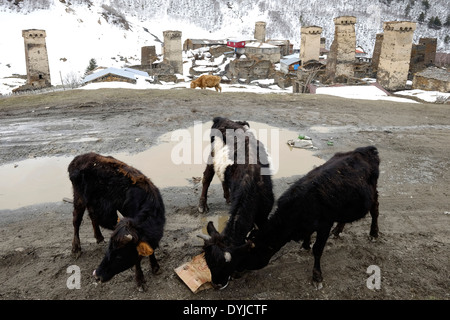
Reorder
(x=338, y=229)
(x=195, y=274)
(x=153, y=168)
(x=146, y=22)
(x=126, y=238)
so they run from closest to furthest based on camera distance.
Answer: (x=126, y=238), (x=195, y=274), (x=338, y=229), (x=153, y=168), (x=146, y=22)

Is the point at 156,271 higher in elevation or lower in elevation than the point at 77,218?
lower

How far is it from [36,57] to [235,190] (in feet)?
91.4

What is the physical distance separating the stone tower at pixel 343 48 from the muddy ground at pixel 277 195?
16665 millimetres

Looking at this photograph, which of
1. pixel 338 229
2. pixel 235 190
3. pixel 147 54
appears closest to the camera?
pixel 235 190

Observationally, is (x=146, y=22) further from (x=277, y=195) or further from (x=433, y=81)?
(x=277, y=195)

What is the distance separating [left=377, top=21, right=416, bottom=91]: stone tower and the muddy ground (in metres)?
14.6

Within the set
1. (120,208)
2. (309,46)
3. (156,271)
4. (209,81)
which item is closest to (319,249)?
(156,271)

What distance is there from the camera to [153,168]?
724cm

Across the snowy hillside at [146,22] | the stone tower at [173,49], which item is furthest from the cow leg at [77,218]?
the snowy hillside at [146,22]

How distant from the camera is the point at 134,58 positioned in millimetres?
50375

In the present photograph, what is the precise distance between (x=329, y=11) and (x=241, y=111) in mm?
78492

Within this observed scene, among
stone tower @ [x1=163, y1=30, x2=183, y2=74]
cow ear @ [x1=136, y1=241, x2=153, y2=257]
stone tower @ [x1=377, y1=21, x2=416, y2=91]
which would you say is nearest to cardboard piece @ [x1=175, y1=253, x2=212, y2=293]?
cow ear @ [x1=136, y1=241, x2=153, y2=257]

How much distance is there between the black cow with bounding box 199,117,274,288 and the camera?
12.1 feet
